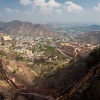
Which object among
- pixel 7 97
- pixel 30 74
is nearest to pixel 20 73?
pixel 30 74

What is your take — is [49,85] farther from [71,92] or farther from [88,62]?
[71,92]

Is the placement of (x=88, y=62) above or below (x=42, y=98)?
above

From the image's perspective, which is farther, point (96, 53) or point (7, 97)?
point (96, 53)

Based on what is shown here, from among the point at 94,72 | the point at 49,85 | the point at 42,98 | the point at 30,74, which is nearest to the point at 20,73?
the point at 30,74

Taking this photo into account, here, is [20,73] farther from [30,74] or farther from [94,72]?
[94,72]

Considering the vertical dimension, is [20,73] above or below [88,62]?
below

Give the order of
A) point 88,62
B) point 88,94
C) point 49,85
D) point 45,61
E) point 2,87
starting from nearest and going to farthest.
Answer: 1. point 88,94
2. point 88,62
3. point 49,85
4. point 2,87
5. point 45,61

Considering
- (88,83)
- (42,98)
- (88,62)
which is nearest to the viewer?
(88,83)

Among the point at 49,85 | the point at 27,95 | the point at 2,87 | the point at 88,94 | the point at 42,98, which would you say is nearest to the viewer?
the point at 88,94

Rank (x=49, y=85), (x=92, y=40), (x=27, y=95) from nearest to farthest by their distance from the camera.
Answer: (x=27, y=95)
(x=49, y=85)
(x=92, y=40)
